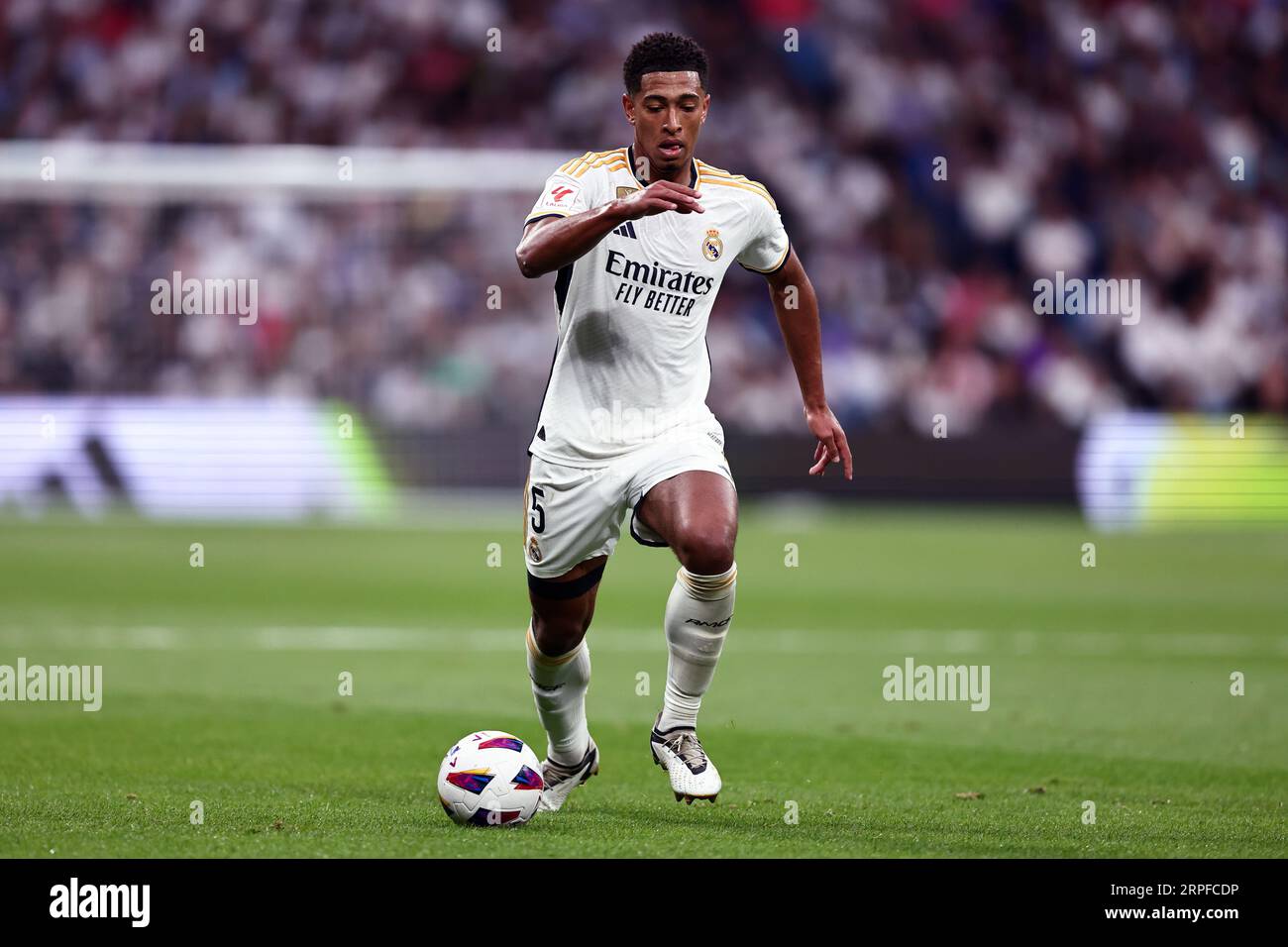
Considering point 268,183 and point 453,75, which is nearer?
point 268,183

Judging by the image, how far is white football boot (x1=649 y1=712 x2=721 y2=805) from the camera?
20.6 ft

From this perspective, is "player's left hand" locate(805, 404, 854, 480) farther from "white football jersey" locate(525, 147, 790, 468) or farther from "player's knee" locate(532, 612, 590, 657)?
"player's knee" locate(532, 612, 590, 657)

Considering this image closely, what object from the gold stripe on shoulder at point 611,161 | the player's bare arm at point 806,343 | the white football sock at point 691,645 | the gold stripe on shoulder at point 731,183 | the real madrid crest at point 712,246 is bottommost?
the white football sock at point 691,645

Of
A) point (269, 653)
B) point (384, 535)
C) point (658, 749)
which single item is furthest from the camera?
point (384, 535)

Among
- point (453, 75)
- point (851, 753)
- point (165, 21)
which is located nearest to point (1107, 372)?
point (453, 75)

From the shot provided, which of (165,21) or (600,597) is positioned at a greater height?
(165,21)

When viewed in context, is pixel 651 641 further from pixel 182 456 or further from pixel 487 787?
pixel 182 456

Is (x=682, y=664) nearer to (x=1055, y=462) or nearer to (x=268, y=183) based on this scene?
(x=268, y=183)

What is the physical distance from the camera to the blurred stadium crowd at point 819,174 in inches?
832

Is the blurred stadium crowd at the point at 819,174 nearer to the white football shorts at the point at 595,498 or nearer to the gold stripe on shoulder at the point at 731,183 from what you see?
the gold stripe on shoulder at the point at 731,183

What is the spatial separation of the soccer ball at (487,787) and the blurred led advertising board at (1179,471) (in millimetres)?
16026

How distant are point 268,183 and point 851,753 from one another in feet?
43.9

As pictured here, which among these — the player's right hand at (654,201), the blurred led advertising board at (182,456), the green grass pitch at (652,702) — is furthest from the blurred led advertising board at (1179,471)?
the player's right hand at (654,201)

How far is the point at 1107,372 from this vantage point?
75.8 feet
